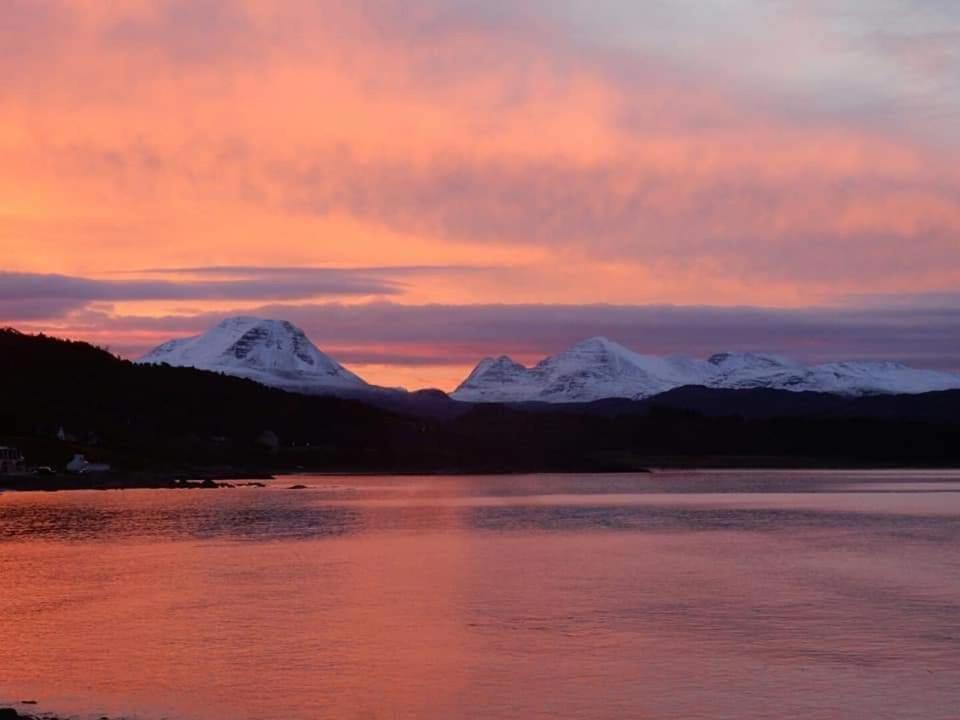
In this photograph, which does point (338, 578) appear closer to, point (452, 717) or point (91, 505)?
point (452, 717)

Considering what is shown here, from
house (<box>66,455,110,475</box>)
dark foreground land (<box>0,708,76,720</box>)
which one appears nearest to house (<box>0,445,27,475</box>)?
house (<box>66,455,110,475</box>)

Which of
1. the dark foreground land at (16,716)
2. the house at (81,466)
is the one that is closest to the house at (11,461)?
the house at (81,466)

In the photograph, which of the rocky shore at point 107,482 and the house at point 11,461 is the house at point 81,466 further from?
the house at point 11,461

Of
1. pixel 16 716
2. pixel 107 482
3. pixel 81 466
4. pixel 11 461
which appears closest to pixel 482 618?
pixel 16 716

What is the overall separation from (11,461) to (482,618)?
120397mm

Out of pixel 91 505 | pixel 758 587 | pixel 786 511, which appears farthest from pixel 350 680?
pixel 91 505

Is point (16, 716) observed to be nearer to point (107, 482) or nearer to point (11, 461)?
point (107, 482)

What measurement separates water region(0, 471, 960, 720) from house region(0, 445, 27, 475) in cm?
6307

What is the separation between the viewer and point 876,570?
59.3 m

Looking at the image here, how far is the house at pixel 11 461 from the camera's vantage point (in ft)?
493

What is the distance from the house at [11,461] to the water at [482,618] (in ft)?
207

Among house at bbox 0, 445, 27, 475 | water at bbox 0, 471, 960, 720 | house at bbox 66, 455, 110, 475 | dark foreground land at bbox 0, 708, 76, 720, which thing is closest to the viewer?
dark foreground land at bbox 0, 708, 76, 720

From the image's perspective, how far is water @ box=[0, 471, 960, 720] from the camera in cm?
3216

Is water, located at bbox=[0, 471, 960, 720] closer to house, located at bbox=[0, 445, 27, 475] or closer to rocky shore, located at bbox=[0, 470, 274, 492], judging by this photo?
rocky shore, located at bbox=[0, 470, 274, 492]
